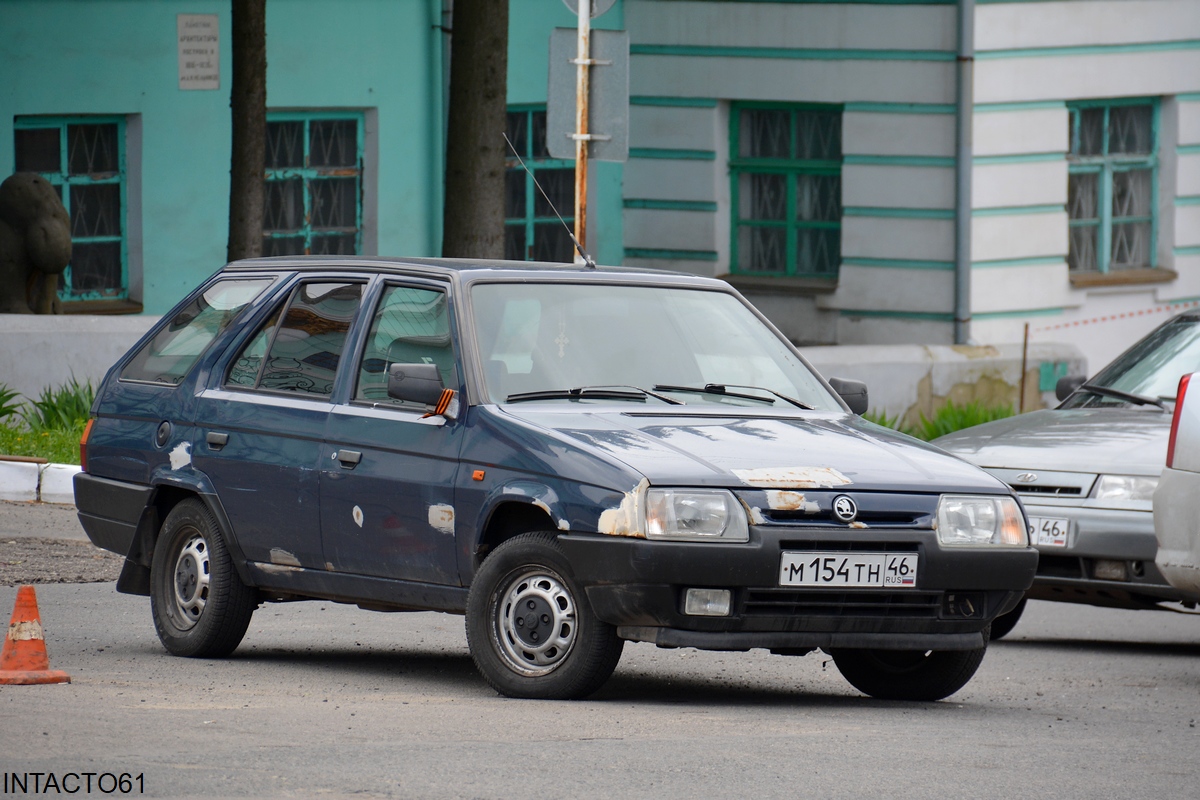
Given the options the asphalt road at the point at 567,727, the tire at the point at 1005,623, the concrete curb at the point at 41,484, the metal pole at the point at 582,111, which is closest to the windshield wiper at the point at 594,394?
the asphalt road at the point at 567,727

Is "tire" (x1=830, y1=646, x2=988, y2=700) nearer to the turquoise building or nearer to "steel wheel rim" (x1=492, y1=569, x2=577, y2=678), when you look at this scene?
"steel wheel rim" (x1=492, y1=569, x2=577, y2=678)

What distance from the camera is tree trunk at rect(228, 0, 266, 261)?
15273 millimetres

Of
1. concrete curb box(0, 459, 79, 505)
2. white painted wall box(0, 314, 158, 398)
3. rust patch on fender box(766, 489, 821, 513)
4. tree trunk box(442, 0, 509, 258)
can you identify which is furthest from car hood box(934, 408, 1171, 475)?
white painted wall box(0, 314, 158, 398)

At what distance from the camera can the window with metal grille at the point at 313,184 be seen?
1955 cm

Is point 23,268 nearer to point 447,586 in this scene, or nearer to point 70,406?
point 70,406

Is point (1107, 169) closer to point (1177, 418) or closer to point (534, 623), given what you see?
point (1177, 418)

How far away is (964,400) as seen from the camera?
1819 cm

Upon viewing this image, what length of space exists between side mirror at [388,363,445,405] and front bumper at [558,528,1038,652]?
78 centimetres

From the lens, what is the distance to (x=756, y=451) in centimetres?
704

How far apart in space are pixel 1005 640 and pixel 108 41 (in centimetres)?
1081

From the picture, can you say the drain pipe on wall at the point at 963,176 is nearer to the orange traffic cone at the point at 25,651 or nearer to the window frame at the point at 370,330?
the window frame at the point at 370,330

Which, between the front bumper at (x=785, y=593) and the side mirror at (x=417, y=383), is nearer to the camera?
the front bumper at (x=785, y=593)

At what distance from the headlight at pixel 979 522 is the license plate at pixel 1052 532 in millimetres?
2255

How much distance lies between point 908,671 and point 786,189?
1287cm
